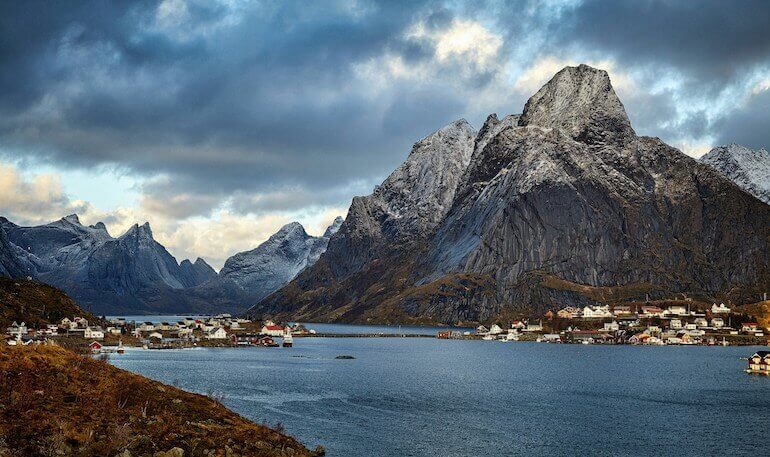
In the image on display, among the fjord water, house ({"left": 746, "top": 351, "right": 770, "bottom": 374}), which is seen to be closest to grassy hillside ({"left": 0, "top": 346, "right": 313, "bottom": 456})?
the fjord water

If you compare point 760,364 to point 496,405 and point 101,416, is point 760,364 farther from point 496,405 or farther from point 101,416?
point 101,416

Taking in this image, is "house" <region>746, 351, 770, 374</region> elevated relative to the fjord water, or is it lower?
elevated

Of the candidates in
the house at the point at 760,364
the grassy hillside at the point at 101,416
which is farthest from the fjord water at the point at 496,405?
the grassy hillside at the point at 101,416

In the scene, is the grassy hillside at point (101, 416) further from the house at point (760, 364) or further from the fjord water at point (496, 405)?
the house at point (760, 364)

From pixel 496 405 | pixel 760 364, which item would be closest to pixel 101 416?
pixel 496 405

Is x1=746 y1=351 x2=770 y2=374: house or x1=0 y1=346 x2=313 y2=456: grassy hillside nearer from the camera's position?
→ x1=0 y1=346 x2=313 y2=456: grassy hillside

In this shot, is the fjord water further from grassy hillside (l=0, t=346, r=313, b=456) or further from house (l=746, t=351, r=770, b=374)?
grassy hillside (l=0, t=346, r=313, b=456)
